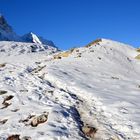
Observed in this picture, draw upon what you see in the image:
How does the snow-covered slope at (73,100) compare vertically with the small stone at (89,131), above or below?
above

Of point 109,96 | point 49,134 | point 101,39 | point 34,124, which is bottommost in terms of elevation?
point 49,134


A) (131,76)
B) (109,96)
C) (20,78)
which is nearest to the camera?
(109,96)

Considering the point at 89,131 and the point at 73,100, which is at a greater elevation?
the point at 73,100

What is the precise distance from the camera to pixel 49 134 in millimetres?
17078

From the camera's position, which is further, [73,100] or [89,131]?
[73,100]

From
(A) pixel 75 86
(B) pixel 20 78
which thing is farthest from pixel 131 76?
(B) pixel 20 78

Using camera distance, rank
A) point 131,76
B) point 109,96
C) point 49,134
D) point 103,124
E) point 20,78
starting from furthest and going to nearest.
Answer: point 131,76 < point 20,78 < point 109,96 < point 103,124 < point 49,134

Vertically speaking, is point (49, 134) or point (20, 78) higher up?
point (20, 78)

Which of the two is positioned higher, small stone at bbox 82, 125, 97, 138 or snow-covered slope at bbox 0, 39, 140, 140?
snow-covered slope at bbox 0, 39, 140, 140

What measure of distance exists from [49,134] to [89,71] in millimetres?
15090

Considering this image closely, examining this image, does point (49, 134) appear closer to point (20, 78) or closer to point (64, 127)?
point (64, 127)

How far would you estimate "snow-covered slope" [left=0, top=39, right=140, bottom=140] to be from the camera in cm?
1778

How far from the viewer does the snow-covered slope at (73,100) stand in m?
17.8

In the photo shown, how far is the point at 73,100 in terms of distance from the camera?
22.4m
